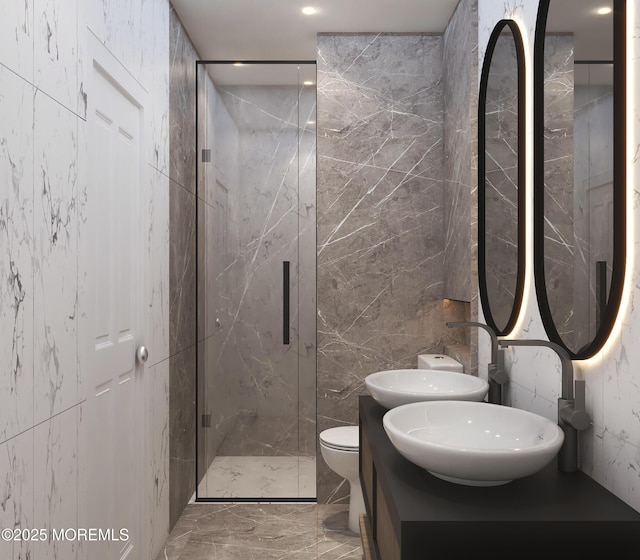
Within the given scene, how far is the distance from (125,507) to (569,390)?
5.69ft

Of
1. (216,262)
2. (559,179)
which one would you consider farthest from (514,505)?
(216,262)

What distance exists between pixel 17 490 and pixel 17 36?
3.71 ft

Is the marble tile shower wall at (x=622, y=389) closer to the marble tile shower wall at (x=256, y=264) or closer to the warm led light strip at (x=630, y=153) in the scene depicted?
the warm led light strip at (x=630, y=153)

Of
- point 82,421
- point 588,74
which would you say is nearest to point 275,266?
point 82,421

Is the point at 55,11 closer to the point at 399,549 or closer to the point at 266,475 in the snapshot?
the point at 399,549

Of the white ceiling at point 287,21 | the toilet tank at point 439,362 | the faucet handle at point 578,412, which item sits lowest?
the toilet tank at point 439,362

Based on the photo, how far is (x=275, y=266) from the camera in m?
3.44

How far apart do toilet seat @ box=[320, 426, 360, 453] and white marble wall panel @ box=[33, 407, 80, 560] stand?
1.36 m

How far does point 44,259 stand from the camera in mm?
1554

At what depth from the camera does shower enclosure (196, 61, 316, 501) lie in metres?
3.42

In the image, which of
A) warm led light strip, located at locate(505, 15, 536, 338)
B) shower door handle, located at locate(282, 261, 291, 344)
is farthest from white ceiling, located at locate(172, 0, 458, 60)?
shower door handle, located at locate(282, 261, 291, 344)

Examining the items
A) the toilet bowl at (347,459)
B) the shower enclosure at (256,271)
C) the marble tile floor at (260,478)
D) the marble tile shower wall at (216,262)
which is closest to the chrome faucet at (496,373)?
the toilet bowl at (347,459)

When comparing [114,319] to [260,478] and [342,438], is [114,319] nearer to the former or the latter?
[342,438]

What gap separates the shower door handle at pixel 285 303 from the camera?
3.43 m
